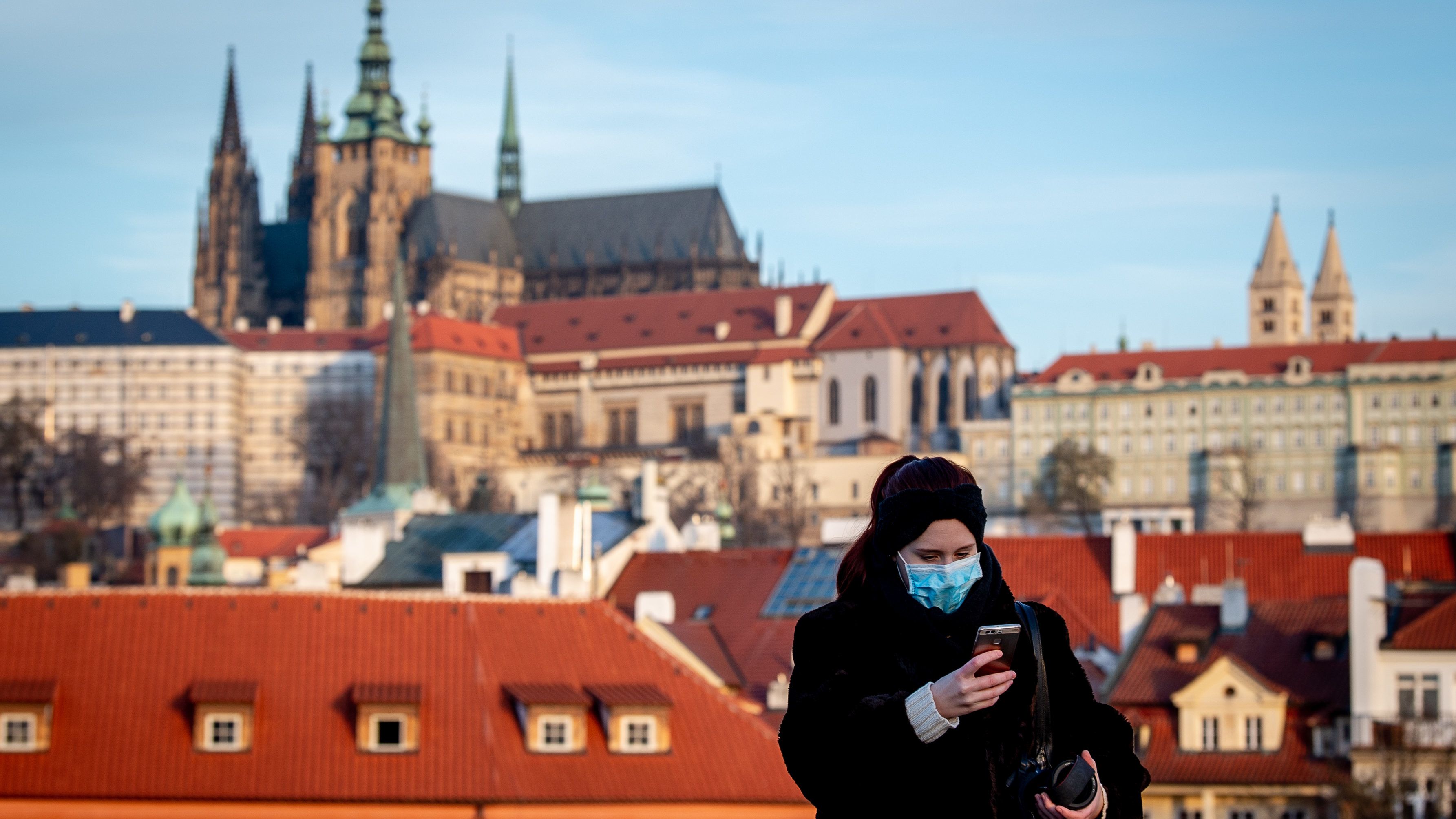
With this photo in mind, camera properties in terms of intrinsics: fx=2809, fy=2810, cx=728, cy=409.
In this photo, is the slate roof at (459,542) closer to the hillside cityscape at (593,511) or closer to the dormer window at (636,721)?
the hillside cityscape at (593,511)

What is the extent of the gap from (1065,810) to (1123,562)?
40415 mm

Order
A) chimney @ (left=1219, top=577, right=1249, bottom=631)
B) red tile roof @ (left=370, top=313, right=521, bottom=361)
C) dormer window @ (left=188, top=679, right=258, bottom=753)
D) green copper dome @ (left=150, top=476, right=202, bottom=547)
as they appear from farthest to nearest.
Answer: red tile roof @ (left=370, top=313, right=521, bottom=361) < green copper dome @ (left=150, top=476, right=202, bottom=547) < chimney @ (left=1219, top=577, right=1249, bottom=631) < dormer window @ (left=188, top=679, right=258, bottom=753)

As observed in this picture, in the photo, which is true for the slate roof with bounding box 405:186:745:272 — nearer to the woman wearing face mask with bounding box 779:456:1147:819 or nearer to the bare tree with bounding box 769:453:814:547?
the bare tree with bounding box 769:453:814:547

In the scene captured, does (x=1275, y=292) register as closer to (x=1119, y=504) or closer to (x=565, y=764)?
(x=1119, y=504)

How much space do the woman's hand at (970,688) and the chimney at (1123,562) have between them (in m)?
39.8

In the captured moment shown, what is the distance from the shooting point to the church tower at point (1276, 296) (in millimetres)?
164500

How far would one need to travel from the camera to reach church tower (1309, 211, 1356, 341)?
167625mm

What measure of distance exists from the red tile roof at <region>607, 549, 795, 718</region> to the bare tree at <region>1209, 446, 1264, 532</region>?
78.9 m

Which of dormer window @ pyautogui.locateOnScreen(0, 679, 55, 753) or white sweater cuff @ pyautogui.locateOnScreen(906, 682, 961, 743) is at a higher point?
white sweater cuff @ pyautogui.locateOnScreen(906, 682, 961, 743)

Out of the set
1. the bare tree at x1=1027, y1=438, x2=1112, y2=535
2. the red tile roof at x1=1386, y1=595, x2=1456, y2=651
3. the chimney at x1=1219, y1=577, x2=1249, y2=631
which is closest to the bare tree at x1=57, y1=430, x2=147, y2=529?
the bare tree at x1=1027, y1=438, x2=1112, y2=535

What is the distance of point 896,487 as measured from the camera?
5.33 meters

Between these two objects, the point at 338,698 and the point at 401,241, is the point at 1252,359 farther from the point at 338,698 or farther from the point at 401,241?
the point at 338,698

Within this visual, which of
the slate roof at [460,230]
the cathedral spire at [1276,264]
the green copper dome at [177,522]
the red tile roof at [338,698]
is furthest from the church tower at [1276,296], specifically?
the red tile roof at [338,698]

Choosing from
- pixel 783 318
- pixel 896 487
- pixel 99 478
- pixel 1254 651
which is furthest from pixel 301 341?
pixel 896 487
